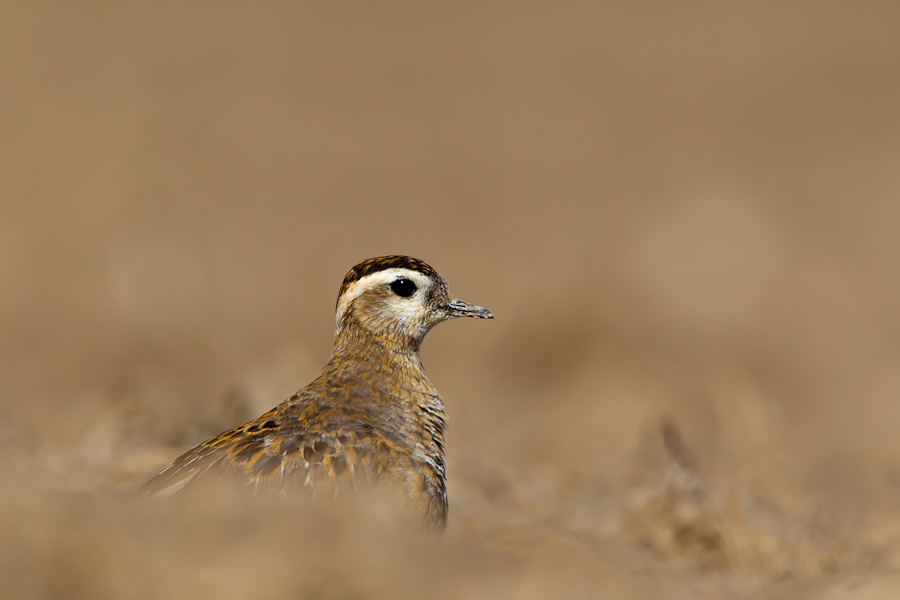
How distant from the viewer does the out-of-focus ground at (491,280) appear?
5734 millimetres

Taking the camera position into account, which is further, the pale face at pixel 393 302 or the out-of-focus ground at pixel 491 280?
the pale face at pixel 393 302

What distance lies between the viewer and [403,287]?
8.52 meters

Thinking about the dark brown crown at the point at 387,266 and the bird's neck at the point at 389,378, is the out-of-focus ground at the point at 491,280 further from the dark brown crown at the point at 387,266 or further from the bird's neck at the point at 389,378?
the dark brown crown at the point at 387,266

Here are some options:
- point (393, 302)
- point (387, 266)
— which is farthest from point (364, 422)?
point (387, 266)

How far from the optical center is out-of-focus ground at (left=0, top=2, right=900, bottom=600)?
5.73 m

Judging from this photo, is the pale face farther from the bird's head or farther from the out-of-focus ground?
the out-of-focus ground

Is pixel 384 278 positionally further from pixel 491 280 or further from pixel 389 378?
pixel 491 280

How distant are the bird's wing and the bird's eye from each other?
1.52m

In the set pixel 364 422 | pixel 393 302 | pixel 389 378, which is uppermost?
pixel 393 302

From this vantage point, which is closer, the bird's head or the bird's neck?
the bird's neck

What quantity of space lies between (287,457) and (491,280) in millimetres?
13920

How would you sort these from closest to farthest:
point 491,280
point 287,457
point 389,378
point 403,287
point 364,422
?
point 287,457 → point 364,422 → point 389,378 → point 403,287 → point 491,280

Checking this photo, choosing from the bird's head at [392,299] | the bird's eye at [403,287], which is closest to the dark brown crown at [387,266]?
the bird's head at [392,299]

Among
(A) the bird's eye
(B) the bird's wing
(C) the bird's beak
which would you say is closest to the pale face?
(A) the bird's eye
